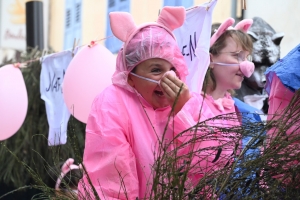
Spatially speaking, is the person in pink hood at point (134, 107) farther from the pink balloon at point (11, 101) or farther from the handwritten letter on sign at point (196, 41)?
the pink balloon at point (11, 101)

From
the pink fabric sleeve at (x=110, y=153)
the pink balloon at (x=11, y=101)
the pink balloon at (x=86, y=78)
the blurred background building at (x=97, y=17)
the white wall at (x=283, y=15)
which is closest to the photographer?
the pink fabric sleeve at (x=110, y=153)

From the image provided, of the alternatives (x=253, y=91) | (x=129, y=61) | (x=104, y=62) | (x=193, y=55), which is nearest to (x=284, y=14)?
(x=253, y=91)

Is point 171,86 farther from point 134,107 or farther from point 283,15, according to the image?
point 283,15

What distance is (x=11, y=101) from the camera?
15.1ft

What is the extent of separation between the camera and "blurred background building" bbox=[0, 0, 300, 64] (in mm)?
5883

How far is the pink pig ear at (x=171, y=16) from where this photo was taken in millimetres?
2535

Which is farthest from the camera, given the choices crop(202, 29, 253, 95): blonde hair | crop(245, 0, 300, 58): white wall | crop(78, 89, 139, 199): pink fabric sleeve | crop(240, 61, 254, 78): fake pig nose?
crop(245, 0, 300, 58): white wall

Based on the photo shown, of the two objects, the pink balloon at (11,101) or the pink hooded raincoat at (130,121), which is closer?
the pink hooded raincoat at (130,121)

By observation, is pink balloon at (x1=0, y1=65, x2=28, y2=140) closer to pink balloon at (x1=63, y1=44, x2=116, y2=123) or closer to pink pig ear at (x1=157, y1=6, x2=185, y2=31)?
pink balloon at (x1=63, y1=44, x2=116, y2=123)

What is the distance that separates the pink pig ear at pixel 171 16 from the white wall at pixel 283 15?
299 centimetres

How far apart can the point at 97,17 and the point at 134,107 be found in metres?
7.83

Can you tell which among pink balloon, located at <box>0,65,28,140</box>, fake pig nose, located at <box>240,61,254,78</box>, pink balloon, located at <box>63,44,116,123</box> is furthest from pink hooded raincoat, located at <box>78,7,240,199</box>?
pink balloon, located at <box>0,65,28,140</box>

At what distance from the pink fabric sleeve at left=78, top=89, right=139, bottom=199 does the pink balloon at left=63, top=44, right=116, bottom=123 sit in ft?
5.94

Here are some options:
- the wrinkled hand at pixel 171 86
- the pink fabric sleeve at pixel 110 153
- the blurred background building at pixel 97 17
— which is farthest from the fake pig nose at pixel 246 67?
the blurred background building at pixel 97 17
